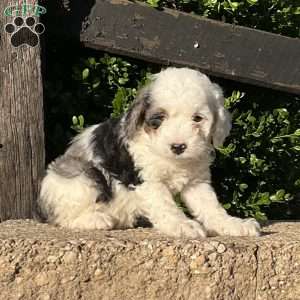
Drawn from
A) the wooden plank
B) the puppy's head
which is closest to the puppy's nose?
the puppy's head

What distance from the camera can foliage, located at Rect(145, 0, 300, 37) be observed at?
6.84 metres

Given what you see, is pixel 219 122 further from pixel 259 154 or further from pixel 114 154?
pixel 259 154

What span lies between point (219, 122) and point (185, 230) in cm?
83

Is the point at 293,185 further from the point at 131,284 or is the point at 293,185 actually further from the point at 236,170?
the point at 131,284

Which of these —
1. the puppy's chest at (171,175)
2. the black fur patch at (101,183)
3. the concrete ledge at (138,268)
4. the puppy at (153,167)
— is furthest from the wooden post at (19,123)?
the puppy's chest at (171,175)

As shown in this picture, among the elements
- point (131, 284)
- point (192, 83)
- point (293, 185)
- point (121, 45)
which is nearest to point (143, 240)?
point (131, 284)

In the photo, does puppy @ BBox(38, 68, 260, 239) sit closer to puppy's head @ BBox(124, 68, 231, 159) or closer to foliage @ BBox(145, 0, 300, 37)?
puppy's head @ BBox(124, 68, 231, 159)

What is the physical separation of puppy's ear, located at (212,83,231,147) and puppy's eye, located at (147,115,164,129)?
44 centimetres

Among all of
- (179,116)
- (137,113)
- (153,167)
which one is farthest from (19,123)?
(179,116)

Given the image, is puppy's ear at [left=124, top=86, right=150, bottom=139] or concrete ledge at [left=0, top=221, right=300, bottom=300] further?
puppy's ear at [left=124, top=86, right=150, bottom=139]

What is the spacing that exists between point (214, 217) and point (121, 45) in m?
1.65

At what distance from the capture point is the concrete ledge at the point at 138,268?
17.6 ft

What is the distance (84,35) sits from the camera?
640 cm

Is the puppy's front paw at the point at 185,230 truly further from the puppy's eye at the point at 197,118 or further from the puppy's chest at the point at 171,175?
the puppy's eye at the point at 197,118
